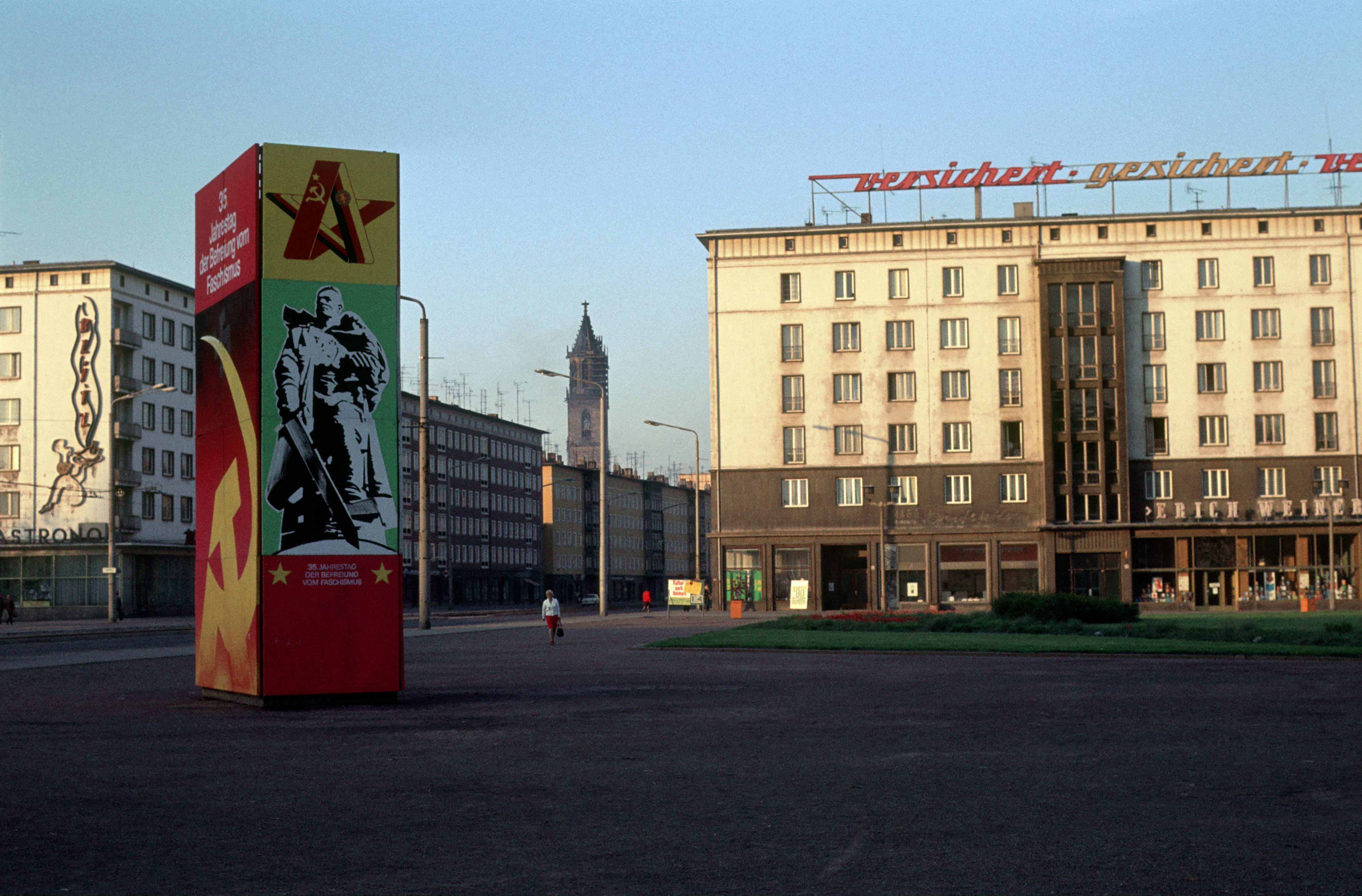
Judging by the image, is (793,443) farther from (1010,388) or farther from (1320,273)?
(1320,273)

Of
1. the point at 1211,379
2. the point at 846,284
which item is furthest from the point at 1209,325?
the point at 846,284

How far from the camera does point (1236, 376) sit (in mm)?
74625

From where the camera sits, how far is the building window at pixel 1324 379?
7431 cm

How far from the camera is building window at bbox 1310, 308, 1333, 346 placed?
74.7 meters

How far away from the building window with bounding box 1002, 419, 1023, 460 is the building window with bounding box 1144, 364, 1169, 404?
6.43 meters

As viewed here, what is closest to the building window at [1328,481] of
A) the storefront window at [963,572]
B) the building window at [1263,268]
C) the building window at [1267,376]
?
the building window at [1267,376]

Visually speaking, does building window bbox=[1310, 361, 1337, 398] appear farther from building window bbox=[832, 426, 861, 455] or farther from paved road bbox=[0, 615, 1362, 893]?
paved road bbox=[0, 615, 1362, 893]

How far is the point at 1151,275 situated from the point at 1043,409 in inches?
356

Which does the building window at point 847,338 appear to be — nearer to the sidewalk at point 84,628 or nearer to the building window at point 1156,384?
the building window at point 1156,384

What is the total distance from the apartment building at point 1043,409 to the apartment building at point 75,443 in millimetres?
33683

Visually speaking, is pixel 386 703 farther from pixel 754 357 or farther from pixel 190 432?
pixel 190 432

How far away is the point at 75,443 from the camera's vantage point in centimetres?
8394

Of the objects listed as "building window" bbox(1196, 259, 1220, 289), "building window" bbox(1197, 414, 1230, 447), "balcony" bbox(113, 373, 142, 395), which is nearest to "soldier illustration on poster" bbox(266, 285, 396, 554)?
"building window" bbox(1197, 414, 1230, 447)

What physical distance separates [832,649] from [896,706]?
46.9 ft
